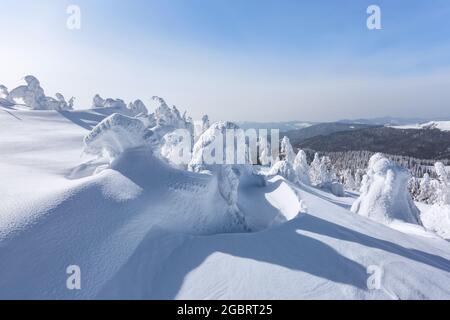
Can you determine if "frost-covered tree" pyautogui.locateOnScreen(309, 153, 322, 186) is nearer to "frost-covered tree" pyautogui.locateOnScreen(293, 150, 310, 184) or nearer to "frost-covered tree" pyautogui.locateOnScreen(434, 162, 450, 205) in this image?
"frost-covered tree" pyautogui.locateOnScreen(293, 150, 310, 184)

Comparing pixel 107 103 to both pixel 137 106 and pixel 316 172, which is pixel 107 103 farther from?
pixel 316 172

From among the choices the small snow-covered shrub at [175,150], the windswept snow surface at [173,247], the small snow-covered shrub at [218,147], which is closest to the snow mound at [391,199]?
the windswept snow surface at [173,247]

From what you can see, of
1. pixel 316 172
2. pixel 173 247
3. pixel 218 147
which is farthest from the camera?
pixel 316 172

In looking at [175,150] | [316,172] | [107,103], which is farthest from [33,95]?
[316,172]

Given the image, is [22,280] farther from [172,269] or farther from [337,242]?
[337,242]

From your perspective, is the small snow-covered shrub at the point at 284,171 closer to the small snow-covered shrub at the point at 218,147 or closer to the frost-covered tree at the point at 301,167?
the frost-covered tree at the point at 301,167
